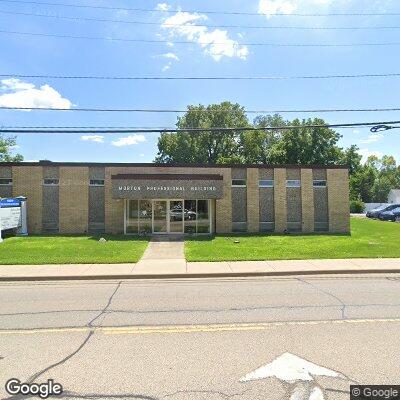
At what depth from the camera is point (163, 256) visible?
1473 centimetres

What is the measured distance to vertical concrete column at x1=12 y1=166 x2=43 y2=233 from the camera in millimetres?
22234

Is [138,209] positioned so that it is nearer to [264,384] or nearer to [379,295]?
[379,295]

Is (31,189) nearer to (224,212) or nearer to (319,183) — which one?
(224,212)

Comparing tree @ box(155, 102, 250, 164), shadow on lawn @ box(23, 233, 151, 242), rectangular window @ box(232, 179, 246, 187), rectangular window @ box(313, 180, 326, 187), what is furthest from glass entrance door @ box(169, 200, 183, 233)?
tree @ box(155, 102, 250, 164)

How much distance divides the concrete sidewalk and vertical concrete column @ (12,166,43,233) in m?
10.6

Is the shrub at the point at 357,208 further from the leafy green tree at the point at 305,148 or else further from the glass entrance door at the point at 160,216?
the glass entrance door at the point at 160,216

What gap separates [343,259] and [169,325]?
365 inches

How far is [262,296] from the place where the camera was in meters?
8.51

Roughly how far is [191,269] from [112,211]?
38.9 feet

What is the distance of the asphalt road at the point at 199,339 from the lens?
13.9 ft

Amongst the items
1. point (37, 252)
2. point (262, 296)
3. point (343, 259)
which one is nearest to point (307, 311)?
point (262, 296)

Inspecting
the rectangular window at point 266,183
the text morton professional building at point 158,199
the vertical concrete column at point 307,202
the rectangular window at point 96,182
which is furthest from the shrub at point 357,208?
the rectangular window at point 96,182

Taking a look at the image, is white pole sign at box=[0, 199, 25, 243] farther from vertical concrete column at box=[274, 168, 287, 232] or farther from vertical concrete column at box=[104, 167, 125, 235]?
vertical concrete column at box=[274, 168, 287, 232]

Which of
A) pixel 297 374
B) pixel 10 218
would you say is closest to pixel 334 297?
pixel 297 374
